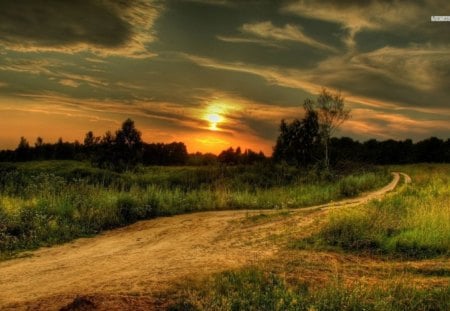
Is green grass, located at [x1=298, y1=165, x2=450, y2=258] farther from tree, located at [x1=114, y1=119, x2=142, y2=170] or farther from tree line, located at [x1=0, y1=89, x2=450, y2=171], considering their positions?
tree, located at [x1=114, y1=119, x2=142, y2=170]

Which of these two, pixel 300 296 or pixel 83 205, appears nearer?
pixel 300 296

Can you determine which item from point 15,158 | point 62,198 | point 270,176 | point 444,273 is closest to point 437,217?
point 444,273

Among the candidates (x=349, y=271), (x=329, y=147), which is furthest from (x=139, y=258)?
(x=329, y=147)

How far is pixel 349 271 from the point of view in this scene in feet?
32.1

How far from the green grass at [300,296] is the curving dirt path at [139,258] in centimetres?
86

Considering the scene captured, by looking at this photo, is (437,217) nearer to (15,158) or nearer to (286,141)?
(286,141)

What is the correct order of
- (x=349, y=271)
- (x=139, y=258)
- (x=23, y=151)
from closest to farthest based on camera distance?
(x=349, y=271)
(x=139, y=258)
(x=23, y=151)

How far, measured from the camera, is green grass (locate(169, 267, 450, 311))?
740 centimetres

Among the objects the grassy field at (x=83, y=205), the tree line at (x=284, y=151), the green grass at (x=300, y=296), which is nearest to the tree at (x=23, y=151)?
the tree line at (x=284, y=151)

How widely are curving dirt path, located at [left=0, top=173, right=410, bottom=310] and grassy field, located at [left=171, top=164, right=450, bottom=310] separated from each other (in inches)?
26.0

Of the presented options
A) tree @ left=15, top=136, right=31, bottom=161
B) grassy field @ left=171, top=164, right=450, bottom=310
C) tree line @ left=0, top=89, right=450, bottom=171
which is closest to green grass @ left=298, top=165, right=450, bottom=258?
grassy field @ left=171, top=164, right=450, bottom=310

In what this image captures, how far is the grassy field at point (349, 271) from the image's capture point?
7.59 meters

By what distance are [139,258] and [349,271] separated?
4.54 m

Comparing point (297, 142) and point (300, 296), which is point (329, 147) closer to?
point (297, 142)
